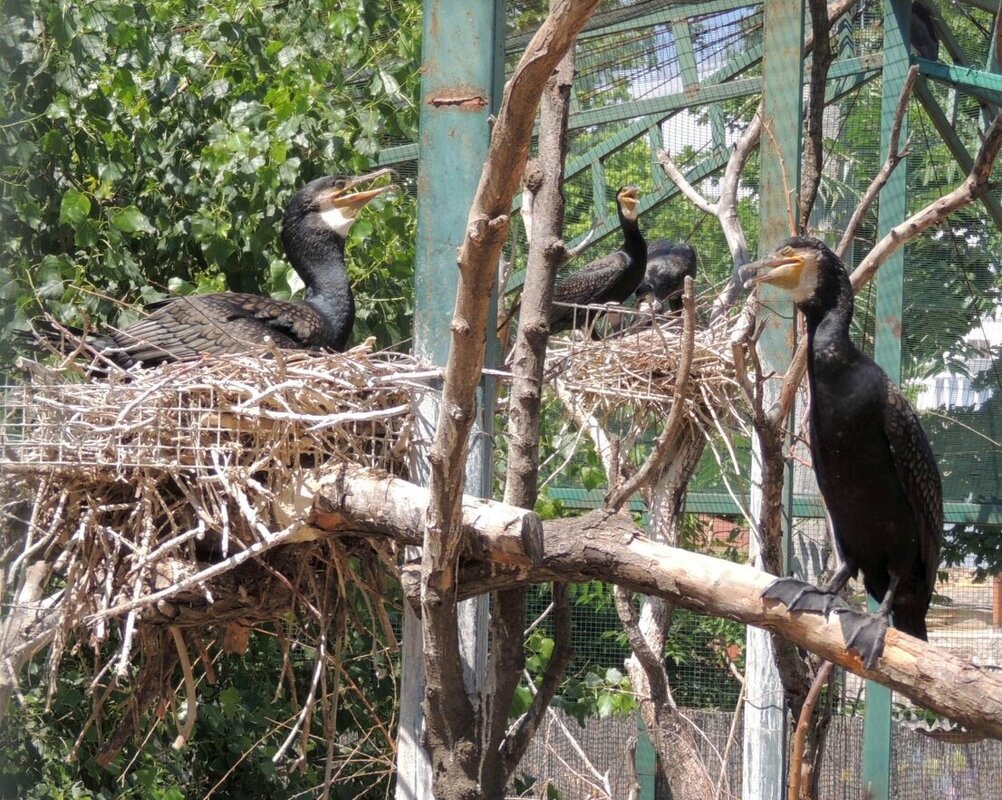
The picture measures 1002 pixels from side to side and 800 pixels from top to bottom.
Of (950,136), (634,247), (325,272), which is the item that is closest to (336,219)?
(325,272)

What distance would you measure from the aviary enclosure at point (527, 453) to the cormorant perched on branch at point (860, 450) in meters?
0.18

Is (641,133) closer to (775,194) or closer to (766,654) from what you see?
(775,194)

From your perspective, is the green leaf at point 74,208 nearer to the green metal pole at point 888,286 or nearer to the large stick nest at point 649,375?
the large stick nest at point 649,375

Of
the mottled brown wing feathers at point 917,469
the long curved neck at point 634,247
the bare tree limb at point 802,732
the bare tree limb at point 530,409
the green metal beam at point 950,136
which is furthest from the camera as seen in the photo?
the long curved neck at point 634,247

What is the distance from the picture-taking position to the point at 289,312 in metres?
4.19

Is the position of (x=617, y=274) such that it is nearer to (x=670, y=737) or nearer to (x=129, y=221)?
(x=129, y=221)

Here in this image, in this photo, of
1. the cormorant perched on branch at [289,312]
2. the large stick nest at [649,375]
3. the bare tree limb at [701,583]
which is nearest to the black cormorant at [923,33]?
the large stick nest at [649,375]

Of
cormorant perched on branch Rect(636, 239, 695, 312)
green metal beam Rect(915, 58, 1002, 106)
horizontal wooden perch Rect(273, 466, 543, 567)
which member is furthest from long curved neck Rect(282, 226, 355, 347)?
green metal beam Rect(915, 58, 1002, 106)

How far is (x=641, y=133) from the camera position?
615 cm

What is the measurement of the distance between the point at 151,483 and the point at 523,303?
1.01m

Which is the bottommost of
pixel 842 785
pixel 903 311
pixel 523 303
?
pixel 842 785

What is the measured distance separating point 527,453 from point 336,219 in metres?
2.09

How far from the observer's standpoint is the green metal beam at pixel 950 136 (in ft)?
18.0

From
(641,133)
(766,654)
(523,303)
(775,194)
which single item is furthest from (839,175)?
(523,303)
